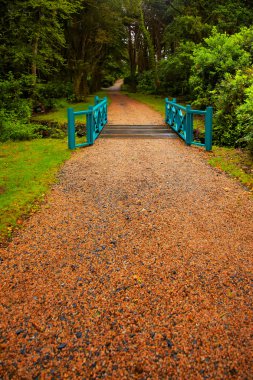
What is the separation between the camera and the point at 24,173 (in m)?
6.64

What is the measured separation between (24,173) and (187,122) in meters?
5.43

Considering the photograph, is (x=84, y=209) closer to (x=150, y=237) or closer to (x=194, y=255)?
(x=150, y=237)

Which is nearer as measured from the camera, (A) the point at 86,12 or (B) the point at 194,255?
(B) the point at 194,255

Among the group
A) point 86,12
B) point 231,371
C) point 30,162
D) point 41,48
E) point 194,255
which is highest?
point 86,12

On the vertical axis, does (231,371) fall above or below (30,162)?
below

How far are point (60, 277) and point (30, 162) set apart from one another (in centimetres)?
496

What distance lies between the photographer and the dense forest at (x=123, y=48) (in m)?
10.1

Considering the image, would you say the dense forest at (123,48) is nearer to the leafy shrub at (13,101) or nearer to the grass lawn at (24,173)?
the leafy shrub at (13,101)

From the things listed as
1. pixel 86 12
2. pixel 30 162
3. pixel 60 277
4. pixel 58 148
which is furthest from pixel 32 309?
pixel 86 12

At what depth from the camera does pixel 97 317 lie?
106 inches

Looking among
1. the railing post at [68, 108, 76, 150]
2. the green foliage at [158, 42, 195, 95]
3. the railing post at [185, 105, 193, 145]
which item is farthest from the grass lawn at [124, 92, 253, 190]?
the green foliage at [158, 42, 195, 95]

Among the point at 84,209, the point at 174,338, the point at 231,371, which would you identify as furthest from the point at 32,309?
the point at 84,209

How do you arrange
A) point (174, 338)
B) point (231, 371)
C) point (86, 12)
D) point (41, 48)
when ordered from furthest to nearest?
1. point (86, 12)
2. point (41, 48)
3. point (174, 338)
4. point (231, 371)

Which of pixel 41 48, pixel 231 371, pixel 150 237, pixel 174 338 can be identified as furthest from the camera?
pixel 41 48
